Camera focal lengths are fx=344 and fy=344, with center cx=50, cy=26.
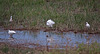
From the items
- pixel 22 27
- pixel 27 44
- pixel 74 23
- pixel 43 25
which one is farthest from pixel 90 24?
pixel 27 44

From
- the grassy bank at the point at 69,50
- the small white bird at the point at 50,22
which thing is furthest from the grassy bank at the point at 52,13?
the grassy bank at the point at 69,50

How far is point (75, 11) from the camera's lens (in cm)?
1794

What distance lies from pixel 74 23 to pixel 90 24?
711mm

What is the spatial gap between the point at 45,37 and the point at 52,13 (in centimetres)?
409

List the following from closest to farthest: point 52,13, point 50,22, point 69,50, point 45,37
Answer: point 69,50 < point 45,37 < point 50,22 < point 52,13

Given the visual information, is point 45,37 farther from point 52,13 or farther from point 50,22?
point 52,13

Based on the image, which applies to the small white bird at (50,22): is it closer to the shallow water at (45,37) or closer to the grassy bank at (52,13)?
the shallow water at (45,37)

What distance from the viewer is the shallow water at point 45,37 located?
39.4ft

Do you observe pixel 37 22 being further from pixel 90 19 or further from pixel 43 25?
pixel 90 19

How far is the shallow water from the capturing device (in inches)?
473

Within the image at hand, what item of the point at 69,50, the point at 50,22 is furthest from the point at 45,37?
the point at 69,50

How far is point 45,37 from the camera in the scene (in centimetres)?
1314

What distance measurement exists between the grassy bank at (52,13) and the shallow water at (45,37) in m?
0.91

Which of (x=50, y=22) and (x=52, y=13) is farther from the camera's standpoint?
(x=52, y=13)
